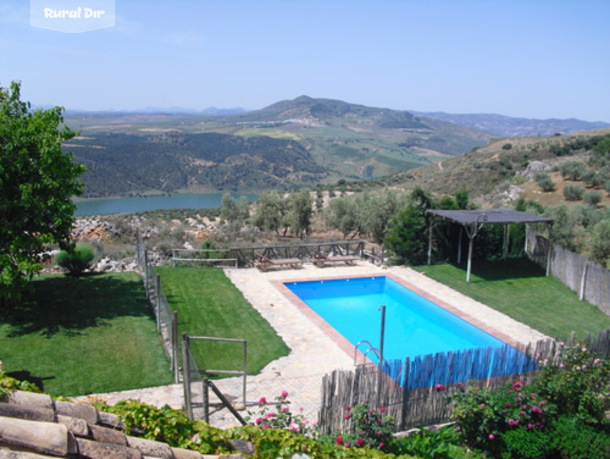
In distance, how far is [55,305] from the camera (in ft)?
41.4

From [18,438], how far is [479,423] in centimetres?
694

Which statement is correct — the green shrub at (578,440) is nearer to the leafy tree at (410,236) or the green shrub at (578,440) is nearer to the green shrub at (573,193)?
the leafy tree at (410,236)

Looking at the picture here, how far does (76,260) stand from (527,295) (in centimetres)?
1417

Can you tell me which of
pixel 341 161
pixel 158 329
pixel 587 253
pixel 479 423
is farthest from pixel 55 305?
pixel 341 161

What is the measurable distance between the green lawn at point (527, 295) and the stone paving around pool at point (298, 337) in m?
0.46

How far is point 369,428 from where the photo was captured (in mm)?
6965

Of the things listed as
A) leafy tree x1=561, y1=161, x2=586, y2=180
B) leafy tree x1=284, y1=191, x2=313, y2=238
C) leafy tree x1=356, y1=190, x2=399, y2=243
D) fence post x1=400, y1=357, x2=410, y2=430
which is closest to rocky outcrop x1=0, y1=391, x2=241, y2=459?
fence post x1=400, y1=357, x2=410, y2=430

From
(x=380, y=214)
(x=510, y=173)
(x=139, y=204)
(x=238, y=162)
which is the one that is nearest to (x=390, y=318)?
(x=380, y=214)

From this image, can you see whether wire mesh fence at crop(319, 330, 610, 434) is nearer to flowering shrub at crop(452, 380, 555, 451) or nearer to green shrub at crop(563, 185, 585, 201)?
flowering shrub at crop(452, 380, 555, 451)

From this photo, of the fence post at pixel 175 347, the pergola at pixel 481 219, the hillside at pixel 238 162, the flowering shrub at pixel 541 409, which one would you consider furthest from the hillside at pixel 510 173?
the hillside at pixel 238 162

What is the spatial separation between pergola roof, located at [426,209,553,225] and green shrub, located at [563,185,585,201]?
15.0 metres

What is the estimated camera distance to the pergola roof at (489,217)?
53.9ft

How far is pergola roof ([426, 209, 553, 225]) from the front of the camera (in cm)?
1643

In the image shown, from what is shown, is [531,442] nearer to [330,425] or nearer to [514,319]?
[330,425]
